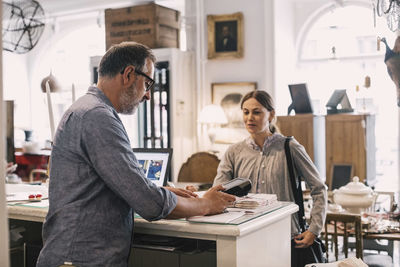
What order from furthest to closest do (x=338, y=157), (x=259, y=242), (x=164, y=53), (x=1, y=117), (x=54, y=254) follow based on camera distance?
(x=164, y=53), (x=338, y=157), (x=259, y=242), (x=54, y=254), (x=1, y=117)

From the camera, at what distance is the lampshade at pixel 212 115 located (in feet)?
23.7

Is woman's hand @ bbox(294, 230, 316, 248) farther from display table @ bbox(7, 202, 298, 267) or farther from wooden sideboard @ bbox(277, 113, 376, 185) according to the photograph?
wooden sideboard @ bbox(277, 113, 376, 185)

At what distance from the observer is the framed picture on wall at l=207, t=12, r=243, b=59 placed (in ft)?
24.6

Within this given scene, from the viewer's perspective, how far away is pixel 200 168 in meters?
6.03

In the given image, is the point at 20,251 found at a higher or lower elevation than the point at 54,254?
lower

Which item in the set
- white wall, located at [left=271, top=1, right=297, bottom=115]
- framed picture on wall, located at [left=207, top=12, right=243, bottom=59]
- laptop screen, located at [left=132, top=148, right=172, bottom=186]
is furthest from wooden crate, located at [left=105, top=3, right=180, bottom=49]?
laptop screen, located at [left=132, top=148, right=172, bottom=186]

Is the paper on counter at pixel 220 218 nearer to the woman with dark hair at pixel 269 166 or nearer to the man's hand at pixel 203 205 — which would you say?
the man's hand at pixel 203 205

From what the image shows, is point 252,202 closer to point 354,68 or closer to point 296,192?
point 296,192

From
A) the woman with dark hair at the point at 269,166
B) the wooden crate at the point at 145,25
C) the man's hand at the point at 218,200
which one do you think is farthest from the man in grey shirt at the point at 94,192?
the wooden crate at the point at 145,25

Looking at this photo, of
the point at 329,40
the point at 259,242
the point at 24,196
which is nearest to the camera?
the point at 259,242

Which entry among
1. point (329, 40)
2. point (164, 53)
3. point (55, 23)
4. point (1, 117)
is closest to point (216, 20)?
point (164, 53)

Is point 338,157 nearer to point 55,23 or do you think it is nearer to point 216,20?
point 216,20

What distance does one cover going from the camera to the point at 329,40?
26.3 feet

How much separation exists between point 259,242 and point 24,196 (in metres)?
1.35
